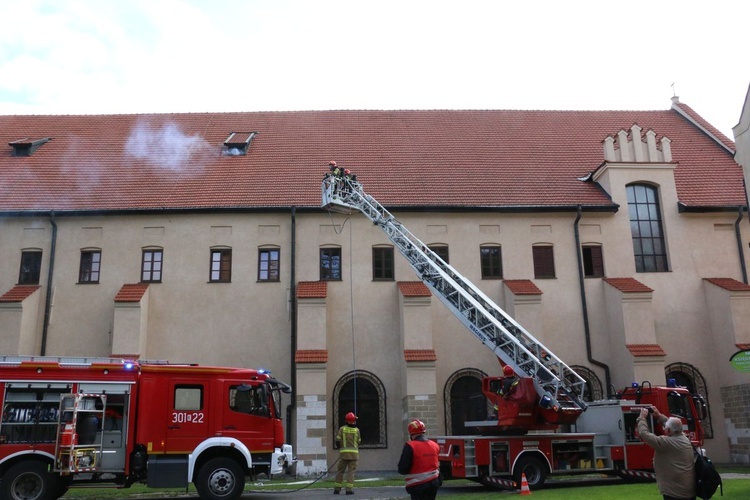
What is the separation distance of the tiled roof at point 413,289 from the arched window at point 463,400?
303 cm

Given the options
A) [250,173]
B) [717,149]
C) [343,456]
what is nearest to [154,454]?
[343,456]

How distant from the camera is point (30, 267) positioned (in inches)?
938

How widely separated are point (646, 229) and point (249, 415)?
672 inches

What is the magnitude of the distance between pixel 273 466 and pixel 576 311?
13.5m

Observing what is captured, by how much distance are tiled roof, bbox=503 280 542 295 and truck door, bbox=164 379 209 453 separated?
12.1 m

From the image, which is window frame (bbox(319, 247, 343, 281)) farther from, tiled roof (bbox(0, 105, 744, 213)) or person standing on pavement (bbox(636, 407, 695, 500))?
person standing on pavement (bbox(636, 407, 695, 500))

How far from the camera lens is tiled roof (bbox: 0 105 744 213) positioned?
972 inches

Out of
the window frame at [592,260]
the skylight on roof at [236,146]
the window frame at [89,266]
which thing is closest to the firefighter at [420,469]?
the window frame at [592,260]

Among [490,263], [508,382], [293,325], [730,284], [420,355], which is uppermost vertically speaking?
[490,263]

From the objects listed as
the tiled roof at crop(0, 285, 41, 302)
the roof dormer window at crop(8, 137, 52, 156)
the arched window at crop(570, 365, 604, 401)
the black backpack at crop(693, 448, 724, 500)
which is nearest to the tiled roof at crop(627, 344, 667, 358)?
the arched window at crop(570, 365, 604, 401)

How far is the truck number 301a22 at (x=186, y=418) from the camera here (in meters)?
14.1

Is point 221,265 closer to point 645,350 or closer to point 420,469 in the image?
point 645,350

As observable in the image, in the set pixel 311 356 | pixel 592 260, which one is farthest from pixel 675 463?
pixel 592 260

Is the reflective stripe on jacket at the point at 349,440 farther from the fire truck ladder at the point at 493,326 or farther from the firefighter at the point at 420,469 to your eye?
the firefighter at the point at 420,469
